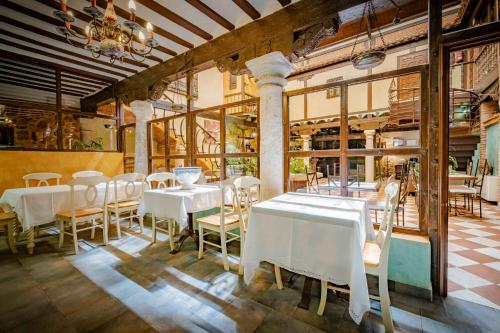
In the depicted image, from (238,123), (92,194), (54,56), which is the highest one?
(54,56)

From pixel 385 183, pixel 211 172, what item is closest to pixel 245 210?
pixel 211 172

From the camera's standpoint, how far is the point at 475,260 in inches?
104

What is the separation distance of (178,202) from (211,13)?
249 centimetres

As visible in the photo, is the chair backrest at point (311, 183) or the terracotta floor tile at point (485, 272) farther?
the chair backrest at point (311, 183)

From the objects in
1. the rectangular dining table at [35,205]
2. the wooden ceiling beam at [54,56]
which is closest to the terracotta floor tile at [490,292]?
the rectangular dining table at [35,205]

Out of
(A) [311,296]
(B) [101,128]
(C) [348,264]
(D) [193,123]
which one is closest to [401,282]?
(A) [311,296]

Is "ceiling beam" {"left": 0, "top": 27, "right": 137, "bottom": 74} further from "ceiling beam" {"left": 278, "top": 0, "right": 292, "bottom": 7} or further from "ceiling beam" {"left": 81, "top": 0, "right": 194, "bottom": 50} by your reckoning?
"ceiling beam" {"left": 278, "top": 0, "right": 292, "bottom": 7}

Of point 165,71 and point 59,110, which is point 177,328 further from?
point 59,110

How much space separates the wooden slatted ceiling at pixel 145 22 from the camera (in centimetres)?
278

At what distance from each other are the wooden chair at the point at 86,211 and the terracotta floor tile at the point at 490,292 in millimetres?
4336

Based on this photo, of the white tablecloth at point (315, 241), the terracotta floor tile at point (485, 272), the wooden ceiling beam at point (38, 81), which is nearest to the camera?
the white tablecloth at point (315, 241)

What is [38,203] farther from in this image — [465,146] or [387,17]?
[465,146]

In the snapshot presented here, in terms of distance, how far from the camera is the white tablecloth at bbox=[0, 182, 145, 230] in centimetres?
283

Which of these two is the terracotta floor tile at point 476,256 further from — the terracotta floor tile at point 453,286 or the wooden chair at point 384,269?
the wooden chair at point 384,269
